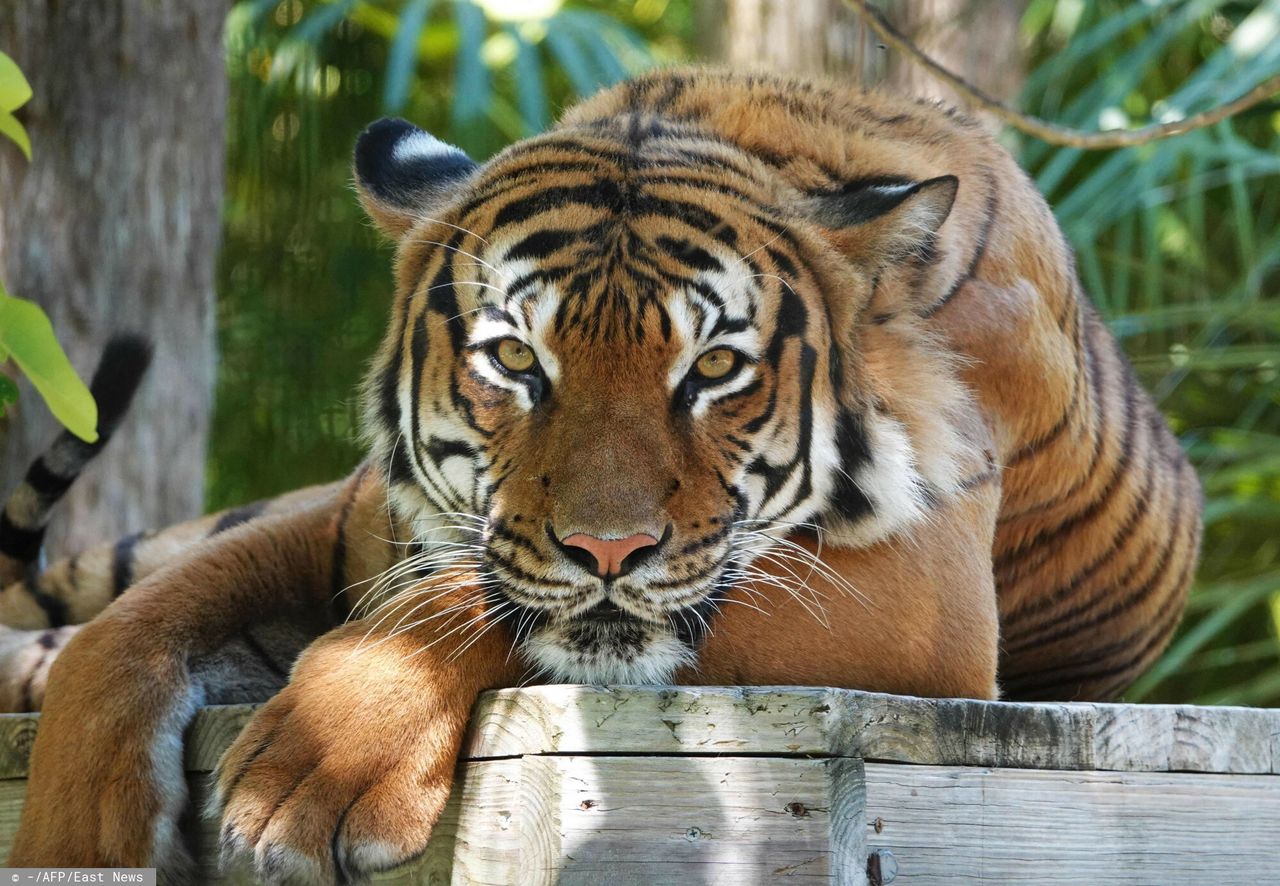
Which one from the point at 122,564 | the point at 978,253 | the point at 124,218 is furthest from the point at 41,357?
the point at 124,218

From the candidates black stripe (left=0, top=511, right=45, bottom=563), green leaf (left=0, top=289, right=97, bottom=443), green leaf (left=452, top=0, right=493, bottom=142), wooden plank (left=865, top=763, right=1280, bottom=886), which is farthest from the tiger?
green leaf (left=452, top=0, right=493, bottom=142)

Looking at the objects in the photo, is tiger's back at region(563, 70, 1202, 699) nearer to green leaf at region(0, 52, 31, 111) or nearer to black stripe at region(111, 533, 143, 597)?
green leaf at region(0, 52, 31, 111)

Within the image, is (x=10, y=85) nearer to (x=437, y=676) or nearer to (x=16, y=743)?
(x=437, y=676)

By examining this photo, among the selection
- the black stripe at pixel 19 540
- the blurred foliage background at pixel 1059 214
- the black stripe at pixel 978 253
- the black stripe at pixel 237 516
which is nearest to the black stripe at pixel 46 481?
the black stripe at pixel 19 540

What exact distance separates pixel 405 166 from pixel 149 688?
3.28 ft

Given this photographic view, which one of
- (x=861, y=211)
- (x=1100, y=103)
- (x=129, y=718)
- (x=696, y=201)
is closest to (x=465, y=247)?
(x=696, y=201)

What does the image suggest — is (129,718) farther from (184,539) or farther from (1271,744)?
(1271,744)

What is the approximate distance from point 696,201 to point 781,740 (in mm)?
924

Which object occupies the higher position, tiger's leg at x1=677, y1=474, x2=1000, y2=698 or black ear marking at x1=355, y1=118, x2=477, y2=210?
black ear marking at x1=355, y1=118, x2=477, y2=210

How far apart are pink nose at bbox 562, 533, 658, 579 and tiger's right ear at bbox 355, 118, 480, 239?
86cm

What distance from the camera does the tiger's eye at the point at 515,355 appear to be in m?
2.07

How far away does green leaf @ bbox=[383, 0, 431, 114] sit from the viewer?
17.3 feet

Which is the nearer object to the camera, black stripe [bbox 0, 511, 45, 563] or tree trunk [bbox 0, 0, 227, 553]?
black stripe [bbox 0, 511, 45, 563]

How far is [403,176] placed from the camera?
252 cm
